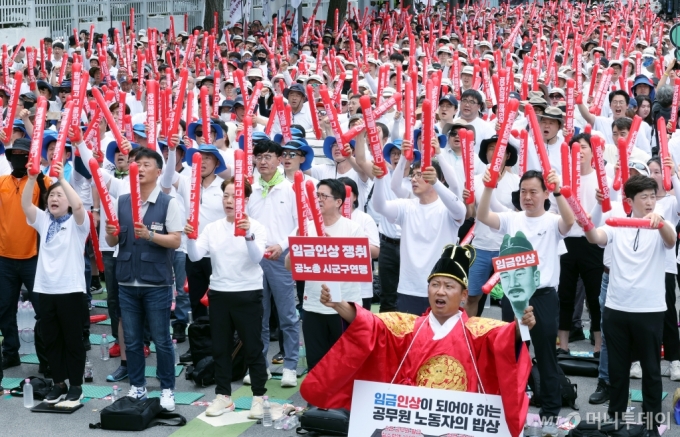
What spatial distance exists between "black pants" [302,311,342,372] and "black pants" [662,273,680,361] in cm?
250

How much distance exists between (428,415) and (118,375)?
12.2ft

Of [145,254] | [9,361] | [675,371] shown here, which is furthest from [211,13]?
[675,371]

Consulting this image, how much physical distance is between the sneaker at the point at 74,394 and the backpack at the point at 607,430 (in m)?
3.62

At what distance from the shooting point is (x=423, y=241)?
25.7 ft

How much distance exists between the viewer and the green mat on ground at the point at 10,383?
8672 mm

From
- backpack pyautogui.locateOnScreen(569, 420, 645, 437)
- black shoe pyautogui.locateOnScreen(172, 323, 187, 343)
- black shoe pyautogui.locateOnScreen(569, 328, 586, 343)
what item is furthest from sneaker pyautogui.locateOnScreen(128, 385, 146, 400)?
black shoe pyautogui.locateOnScreen(569, 328, 586, 343)

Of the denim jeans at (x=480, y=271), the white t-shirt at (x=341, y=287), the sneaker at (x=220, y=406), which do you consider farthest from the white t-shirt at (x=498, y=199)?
the sneaker at (x=220, y=406)

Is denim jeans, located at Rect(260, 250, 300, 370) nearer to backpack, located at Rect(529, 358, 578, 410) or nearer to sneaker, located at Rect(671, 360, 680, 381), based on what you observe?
backpack, located at Rect(529, 358, 578, 410)

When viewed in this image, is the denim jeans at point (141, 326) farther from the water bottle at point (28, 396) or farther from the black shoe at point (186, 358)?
the black shoe at point (186, 358)

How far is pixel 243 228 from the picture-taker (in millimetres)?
7352

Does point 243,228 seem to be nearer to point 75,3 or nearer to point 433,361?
point 433,361

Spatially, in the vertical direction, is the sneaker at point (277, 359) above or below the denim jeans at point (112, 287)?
below

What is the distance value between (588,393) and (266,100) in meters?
7.65

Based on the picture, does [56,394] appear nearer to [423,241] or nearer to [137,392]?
[137,392]
